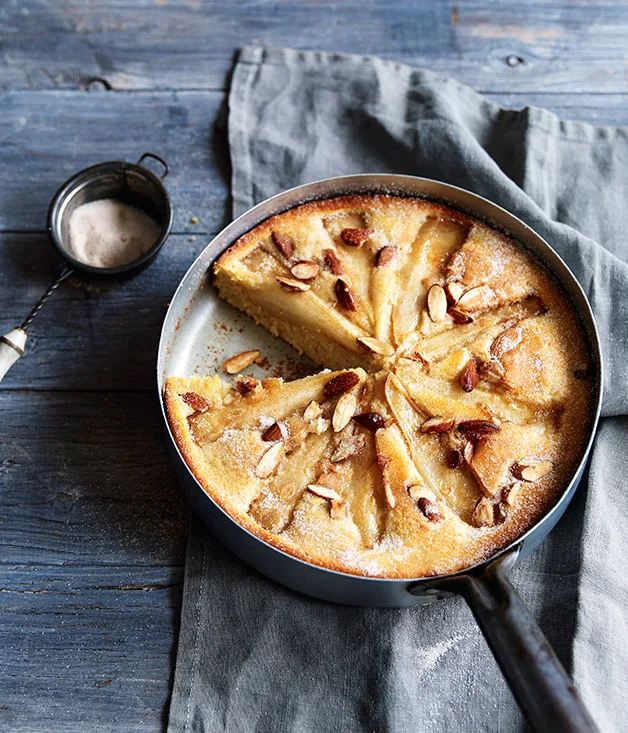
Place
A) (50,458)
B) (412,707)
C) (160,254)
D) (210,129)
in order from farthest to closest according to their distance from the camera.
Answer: (210,129), (160,254), (50,458), (412,707)

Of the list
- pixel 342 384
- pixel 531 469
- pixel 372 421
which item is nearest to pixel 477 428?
pixel 531 469

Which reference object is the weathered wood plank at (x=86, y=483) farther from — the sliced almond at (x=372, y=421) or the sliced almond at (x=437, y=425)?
the sliced almond at (x=437, y=425)

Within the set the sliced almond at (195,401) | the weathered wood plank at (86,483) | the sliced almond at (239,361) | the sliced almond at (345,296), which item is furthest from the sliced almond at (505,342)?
the weathered wood plank at (86,483)

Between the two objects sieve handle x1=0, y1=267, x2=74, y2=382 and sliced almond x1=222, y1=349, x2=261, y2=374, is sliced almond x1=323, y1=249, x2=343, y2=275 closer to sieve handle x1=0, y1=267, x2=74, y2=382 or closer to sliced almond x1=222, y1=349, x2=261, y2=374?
sliced almond x1=222, y1=349, x2=261, y2=374

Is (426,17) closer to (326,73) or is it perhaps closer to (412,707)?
(326,73)

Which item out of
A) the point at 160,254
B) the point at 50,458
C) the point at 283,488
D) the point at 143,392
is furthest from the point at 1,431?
the point at 283,488
